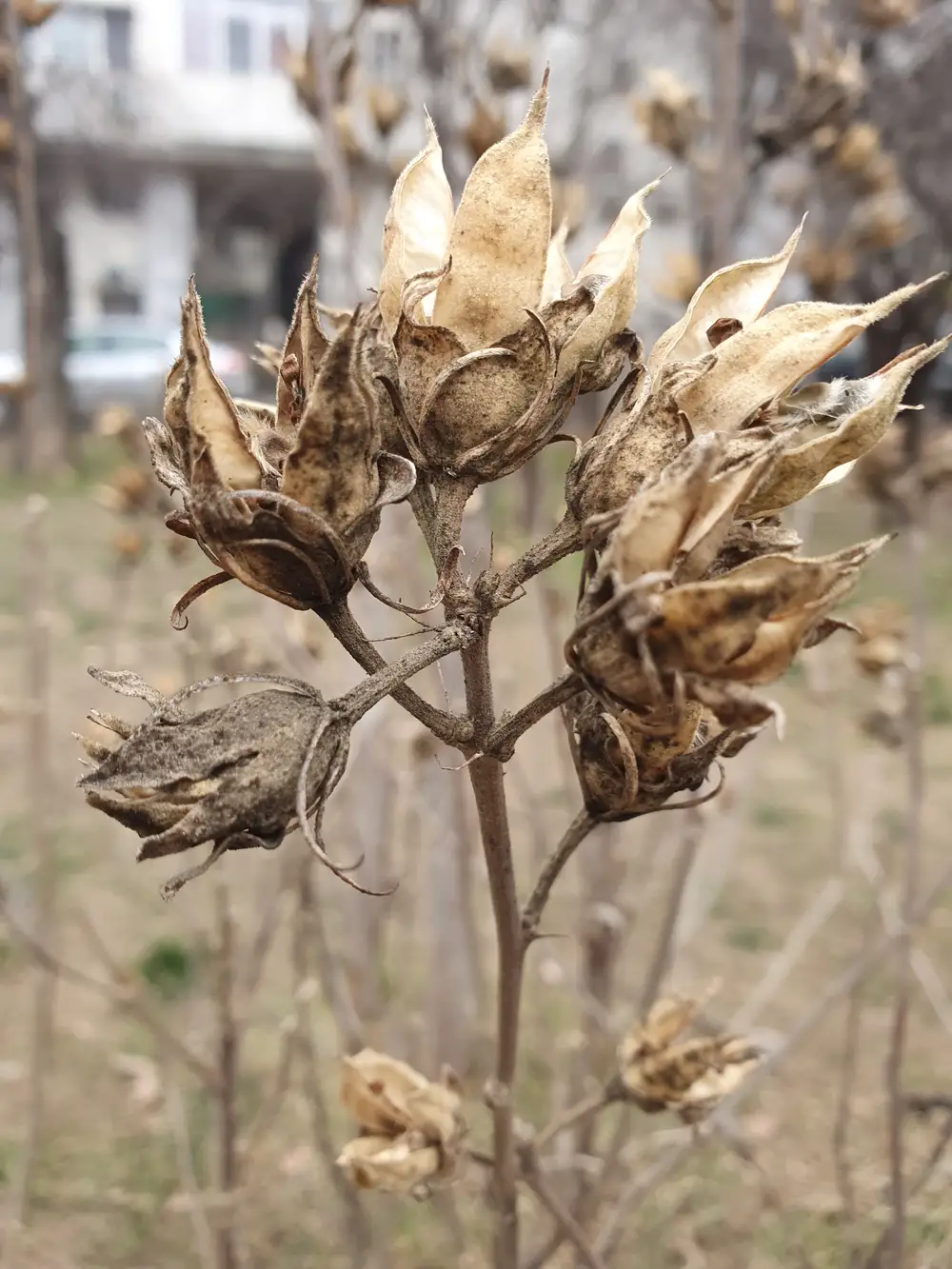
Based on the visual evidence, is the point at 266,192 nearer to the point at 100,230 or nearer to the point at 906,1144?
the point at 100,230

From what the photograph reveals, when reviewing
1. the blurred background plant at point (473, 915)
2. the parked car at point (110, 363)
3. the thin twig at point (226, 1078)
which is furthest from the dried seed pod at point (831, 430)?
the parked car at point (110, 363)

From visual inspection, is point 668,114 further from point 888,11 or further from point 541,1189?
point 541,1189

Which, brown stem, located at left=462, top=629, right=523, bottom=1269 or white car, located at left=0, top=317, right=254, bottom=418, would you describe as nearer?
brown stem, located at left=462, top=629, right=523, bottom=1269

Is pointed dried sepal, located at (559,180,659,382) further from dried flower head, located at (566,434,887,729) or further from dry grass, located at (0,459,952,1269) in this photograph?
dry grass, located at (0,459,952,1269)

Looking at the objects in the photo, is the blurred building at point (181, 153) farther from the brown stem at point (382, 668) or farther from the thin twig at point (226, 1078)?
the brown stem at point (382, 668)

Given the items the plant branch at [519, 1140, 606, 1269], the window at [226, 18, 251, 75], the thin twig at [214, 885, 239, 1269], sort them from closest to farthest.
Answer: the plant branch at [519, 1140, 606, 1269] → the thin twig at [214, 885, 239, 1269] → the window at [226, 18, 251, 75]

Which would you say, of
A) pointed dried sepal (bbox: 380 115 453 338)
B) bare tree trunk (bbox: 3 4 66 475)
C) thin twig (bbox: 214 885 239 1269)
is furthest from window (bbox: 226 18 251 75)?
pointed dried sepal (bbox: 380 115 453 338)
